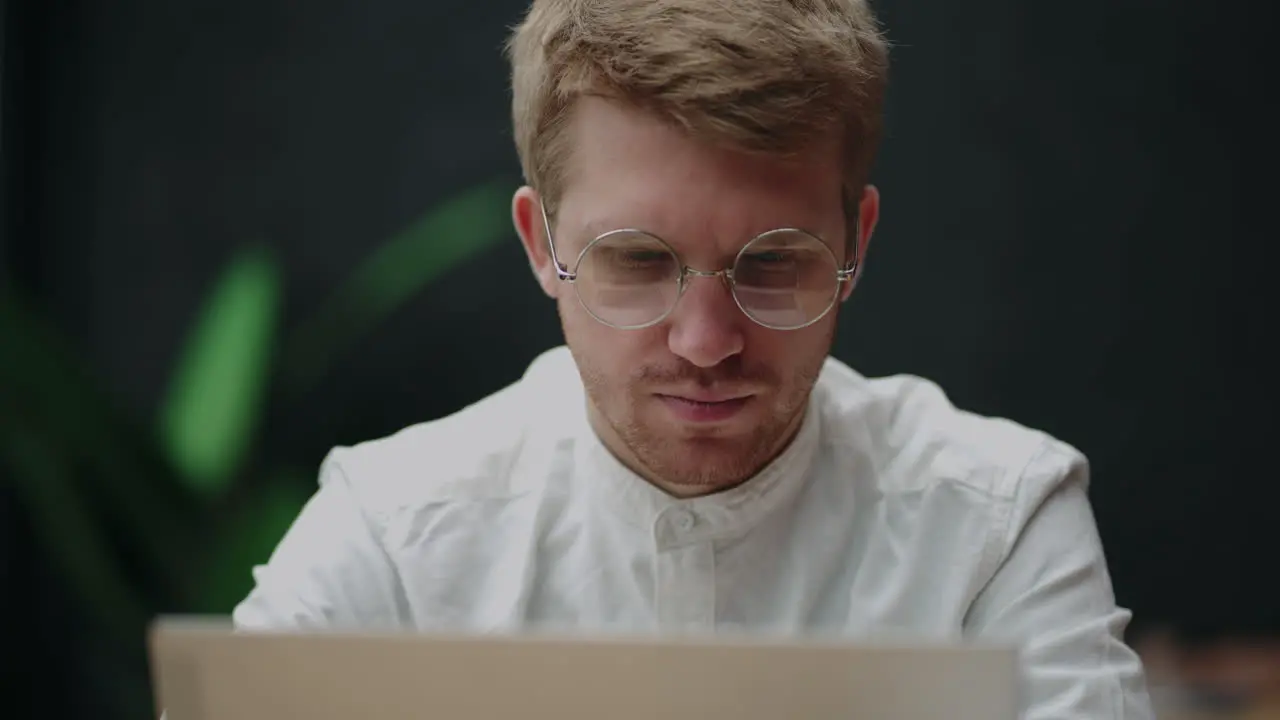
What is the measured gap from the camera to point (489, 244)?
2838mm

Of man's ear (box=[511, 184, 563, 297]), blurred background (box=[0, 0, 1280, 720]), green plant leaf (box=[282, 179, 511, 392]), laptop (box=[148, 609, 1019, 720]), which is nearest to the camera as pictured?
laptop (box=[148, 609, 1019, 720])

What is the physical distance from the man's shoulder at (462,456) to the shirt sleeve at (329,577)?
0.08ft

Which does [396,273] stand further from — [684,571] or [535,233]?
[684,571]

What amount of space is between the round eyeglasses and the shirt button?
9.6 inches

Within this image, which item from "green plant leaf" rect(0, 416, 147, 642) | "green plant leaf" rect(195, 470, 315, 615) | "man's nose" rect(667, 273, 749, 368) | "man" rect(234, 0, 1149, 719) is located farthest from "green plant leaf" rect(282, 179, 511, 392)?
"man's nose" rect(667, 273, 749, 368)

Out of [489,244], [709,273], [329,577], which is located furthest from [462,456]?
[489,244]

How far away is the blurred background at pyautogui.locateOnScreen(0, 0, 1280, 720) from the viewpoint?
277cm

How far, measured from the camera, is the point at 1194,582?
2791 mm

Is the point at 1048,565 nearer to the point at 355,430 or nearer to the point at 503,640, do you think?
the point at 503,640

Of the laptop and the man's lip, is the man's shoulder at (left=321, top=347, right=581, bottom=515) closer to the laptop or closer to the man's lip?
the man's lip

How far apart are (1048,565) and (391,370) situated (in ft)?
5.91

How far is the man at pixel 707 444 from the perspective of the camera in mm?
1204

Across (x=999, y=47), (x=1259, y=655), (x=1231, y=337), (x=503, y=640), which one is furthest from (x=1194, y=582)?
(x=503, y=640)

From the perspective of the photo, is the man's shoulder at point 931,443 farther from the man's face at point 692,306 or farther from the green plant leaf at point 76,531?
the green plant leaf at point 76,531
